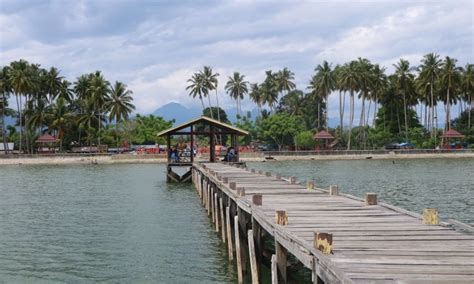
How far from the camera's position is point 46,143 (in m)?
104

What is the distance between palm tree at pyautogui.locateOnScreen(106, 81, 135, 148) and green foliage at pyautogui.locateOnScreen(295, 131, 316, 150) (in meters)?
29.4

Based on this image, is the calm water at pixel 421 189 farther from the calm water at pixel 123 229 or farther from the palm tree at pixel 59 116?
the palm tree at pixel 59 116

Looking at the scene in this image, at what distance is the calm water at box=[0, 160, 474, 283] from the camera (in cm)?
1559

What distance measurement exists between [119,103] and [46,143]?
52.9ft

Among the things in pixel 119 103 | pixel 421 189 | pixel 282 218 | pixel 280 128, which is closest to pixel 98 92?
pixel 119 103

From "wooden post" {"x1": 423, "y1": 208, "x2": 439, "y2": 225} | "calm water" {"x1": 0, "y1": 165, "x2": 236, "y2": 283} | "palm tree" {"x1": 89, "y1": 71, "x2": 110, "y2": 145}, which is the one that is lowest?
"calm water" {"x1": 0, "y1": 165, "x2": 236, "y2": 283}

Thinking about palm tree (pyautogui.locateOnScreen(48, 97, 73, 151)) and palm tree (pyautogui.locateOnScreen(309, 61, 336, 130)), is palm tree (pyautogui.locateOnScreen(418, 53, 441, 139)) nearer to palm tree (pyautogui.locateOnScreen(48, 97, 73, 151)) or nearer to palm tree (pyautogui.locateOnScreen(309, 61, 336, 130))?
palm tree (pyautogui.locateOnScreen(309, 61, 336, 130))

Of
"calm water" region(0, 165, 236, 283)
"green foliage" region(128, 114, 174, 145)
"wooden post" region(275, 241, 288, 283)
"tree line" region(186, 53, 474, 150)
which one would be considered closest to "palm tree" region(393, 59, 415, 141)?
"tree line" region(186, 53, 474, 150)

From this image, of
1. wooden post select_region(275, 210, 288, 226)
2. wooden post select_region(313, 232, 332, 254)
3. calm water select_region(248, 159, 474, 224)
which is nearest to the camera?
wooden post select_region(313, 232, 332, 254)

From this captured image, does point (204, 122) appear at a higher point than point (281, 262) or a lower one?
higher

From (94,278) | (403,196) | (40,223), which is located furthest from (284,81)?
(94,278)

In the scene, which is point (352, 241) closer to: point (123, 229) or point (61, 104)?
point (123, 229)

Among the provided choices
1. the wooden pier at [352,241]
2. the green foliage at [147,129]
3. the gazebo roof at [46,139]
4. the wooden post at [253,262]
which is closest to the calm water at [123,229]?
the wooden pier at [352,241]

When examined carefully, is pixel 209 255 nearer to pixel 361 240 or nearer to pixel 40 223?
pixel 361 240
